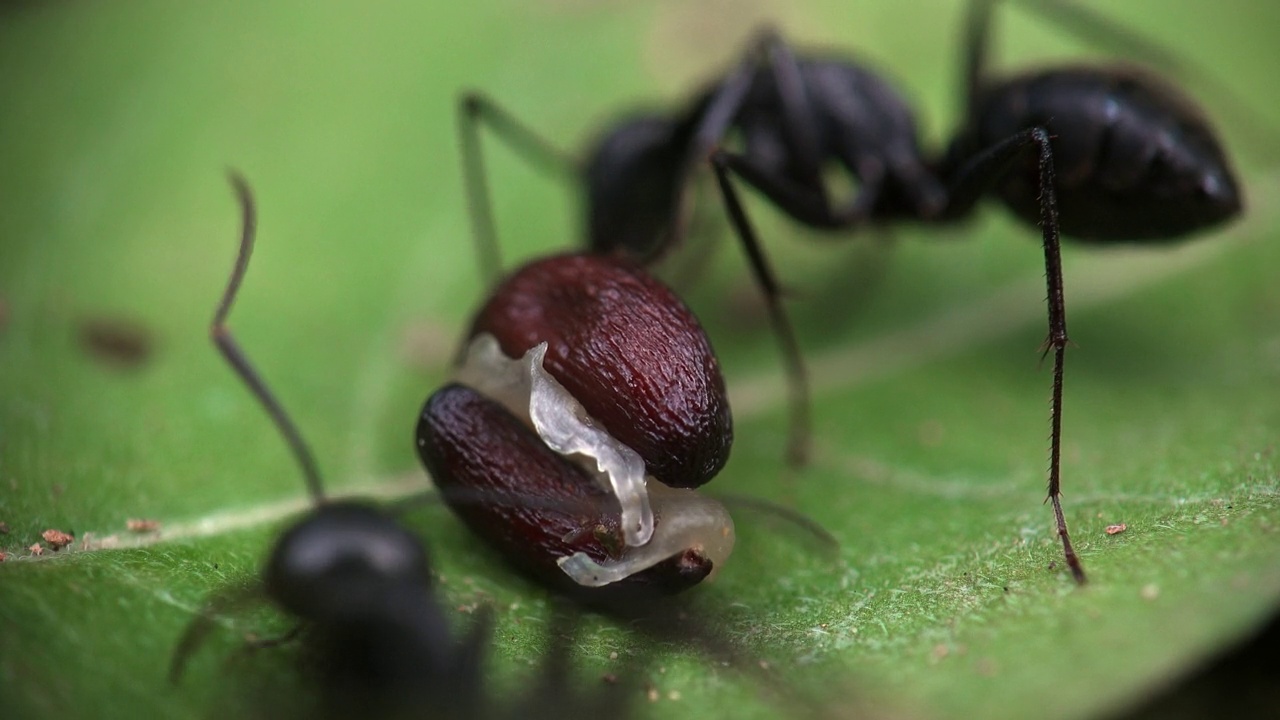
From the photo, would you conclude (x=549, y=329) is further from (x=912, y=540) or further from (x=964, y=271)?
(x=964, y=271)

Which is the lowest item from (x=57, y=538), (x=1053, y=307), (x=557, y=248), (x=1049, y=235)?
(x=57, y=538)

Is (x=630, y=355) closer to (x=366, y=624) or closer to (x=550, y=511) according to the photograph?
(x=550, y=511)

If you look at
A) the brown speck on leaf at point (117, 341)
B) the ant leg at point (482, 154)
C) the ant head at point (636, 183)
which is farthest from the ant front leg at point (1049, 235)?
the brown speck on leaf at point (117, 341)

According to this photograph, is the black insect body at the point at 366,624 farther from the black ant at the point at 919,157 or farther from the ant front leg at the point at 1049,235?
the black ant at the point at 919,157

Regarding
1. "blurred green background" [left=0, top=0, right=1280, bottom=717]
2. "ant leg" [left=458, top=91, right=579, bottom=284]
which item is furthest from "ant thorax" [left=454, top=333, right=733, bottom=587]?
"ant leg" [left=458, top=91, right=579, bottom=284]

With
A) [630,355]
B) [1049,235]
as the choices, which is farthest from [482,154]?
[1049,235]

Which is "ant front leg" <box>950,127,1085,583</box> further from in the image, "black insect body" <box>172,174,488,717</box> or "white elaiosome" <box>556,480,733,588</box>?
"black insect body" <box>172,174,488,717</box>

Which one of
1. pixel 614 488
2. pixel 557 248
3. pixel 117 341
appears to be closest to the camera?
pixel 614 488
